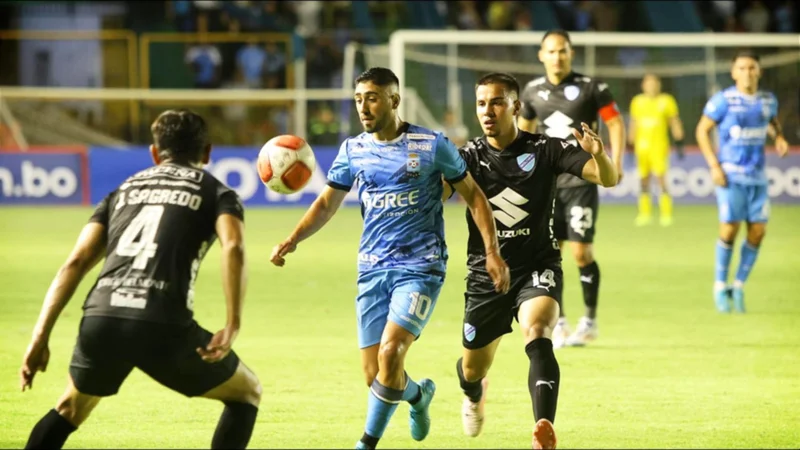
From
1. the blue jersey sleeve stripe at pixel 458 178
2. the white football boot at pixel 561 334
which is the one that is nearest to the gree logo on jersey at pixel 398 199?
the blue jersey sleeve stripe at pixel 458 178

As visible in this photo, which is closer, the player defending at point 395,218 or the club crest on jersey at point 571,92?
the player defending at point 395,218

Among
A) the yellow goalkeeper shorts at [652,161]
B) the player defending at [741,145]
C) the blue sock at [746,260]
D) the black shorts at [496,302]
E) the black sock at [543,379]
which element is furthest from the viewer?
the yellow goalkeeper shorts at [652,161]

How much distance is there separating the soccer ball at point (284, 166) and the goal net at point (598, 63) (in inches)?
541

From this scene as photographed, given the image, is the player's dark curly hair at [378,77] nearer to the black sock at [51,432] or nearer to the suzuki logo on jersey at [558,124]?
Result: the black sock at [51,432]

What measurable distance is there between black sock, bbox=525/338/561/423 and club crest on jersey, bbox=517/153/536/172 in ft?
3.30

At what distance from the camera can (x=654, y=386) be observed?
8.24 m

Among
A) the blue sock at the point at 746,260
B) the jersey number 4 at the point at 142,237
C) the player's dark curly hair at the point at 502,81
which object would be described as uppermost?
the player's dark curly hair at the point at 502,81

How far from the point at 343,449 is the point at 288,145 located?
168cm

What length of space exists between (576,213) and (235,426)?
4.99 meters

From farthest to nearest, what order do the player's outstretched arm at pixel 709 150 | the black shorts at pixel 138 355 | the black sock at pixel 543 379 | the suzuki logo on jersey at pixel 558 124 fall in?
the player's outstretched arm at pixel 709 150 < the suzuki logo on jersey at pixel 558 124 < the black sock at pixel 543 379 < the black shorts at pixel 138 355

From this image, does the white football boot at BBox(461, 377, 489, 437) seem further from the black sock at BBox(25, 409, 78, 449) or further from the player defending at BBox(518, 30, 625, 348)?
the player defending at BBox(518, 30, 625, 348)

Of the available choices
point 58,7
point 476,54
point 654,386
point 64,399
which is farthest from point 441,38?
point 64,399

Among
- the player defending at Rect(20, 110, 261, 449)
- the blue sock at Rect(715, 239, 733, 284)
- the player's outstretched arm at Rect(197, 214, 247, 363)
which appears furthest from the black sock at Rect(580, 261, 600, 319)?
the player's outstretched arm at Rect(197, 214, 247, 363)

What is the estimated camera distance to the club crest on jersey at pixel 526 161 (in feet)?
22.5
